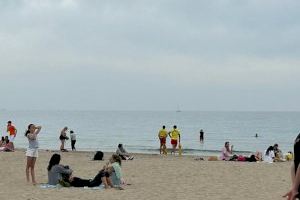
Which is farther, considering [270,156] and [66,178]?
[270,156]

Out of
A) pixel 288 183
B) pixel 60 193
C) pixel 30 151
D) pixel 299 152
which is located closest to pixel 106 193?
pixel 60 193

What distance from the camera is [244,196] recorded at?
12078 millimetres

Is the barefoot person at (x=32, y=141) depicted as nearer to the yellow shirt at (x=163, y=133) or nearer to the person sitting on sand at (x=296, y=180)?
the person sitting on sand at (x=296, y=180)

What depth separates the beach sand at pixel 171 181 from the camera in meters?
12.1

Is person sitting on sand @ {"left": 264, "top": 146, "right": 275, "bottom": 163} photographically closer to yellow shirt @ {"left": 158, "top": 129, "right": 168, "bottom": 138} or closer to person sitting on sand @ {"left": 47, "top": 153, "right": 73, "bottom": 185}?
yellow shirt @ {"left": 158, "top": 129, "right": 168, "bottom": 138}

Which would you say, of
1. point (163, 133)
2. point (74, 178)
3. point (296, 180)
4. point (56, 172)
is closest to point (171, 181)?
point (74, 178)

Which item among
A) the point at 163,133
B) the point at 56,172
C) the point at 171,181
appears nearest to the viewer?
the point at 56,172

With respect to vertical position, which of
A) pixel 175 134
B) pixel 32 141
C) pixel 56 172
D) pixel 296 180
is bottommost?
pixel 56 172

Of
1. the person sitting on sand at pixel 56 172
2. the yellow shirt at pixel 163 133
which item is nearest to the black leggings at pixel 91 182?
the person sitting on sand at pixel 56 172

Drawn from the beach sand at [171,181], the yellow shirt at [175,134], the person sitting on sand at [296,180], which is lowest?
the beach sand at [171,181]

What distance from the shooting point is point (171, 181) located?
48.9 feet

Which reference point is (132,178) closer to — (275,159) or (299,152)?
(275,159)

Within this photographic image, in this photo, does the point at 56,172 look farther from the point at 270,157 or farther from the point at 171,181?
the point at 270,157

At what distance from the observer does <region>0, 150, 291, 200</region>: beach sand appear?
1208 centimetres
